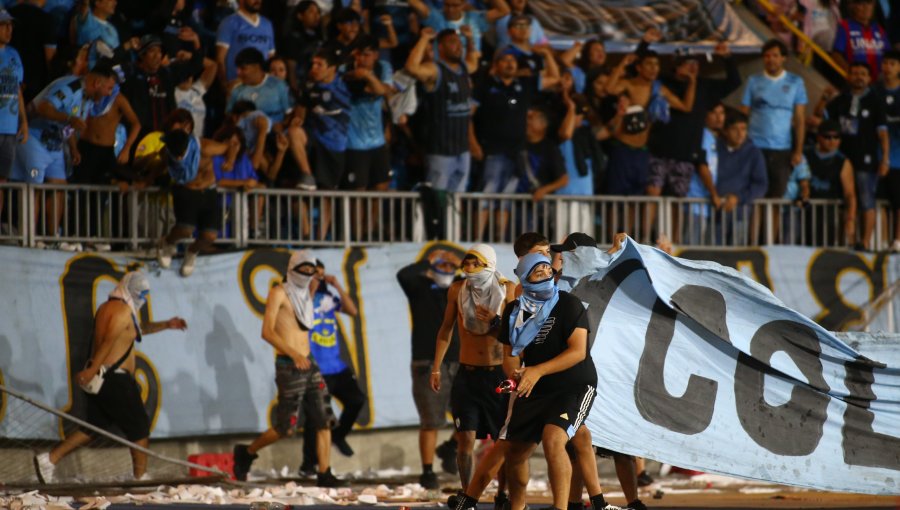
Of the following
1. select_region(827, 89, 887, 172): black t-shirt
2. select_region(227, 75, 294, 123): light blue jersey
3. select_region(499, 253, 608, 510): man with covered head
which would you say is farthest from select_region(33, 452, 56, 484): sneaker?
select_region(827, 89, 887, 172): black t-shirt

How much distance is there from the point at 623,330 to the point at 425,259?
5.06 meters

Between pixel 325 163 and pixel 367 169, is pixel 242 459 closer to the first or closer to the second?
pixel 325 163

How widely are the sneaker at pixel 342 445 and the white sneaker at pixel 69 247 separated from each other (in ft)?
11.2

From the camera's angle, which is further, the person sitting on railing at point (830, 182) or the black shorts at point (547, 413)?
the person sitting on railing at point (830, 182)

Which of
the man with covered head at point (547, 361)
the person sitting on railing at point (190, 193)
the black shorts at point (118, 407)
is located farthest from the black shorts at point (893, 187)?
the black shorts at point (118, 407)

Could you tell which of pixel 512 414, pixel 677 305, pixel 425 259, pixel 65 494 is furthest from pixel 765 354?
pixel 65 494

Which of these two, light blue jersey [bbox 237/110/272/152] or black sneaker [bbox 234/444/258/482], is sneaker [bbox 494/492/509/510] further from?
light blue jersey [bbox 237/110/272/152]

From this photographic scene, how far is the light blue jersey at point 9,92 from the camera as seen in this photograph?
52.5 ft

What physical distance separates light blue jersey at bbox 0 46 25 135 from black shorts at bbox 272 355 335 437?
355cm

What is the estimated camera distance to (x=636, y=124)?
18969 millimetres

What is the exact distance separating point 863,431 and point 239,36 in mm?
8280

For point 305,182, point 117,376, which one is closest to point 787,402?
point 305,182

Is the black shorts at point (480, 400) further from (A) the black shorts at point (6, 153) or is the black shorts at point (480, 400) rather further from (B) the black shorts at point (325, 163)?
(A) the black shorts at point (6, 153)

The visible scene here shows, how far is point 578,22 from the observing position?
2044cm
